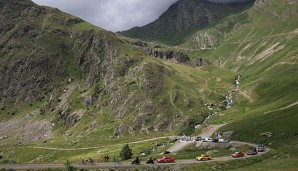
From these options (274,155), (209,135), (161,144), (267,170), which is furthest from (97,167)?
(209,135)

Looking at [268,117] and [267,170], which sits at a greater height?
[268,117]

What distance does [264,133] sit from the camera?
151125 mm

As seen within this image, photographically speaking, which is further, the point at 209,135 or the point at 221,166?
the point at 209,135

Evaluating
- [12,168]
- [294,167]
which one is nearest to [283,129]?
[294,167]

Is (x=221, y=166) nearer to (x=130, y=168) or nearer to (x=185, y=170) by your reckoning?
(x=185, y=170)

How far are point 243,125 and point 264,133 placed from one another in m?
29.1

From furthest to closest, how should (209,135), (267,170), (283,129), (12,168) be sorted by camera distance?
(209,135) → (283,129) → (12,168) → (267,170)

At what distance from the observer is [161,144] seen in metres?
190

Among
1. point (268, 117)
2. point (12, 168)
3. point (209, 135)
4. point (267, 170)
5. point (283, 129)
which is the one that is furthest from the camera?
point (209, 135)

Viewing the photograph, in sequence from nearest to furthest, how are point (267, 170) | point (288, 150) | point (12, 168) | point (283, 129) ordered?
point (267, 170), point (12, 168), point (288, 150), point (283, 129)

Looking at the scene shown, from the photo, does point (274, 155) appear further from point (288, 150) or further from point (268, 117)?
point (268, 117)

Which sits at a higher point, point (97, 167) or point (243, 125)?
point (243, 125)

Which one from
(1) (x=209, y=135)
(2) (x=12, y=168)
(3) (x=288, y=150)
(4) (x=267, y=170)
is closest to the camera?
(4) (x=267, y=170)

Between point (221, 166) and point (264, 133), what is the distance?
6551 centimetres
